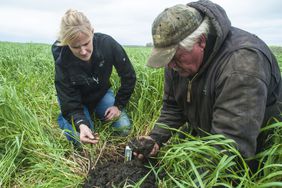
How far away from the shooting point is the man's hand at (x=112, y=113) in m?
3.47

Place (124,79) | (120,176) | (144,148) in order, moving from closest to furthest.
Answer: (120,176), (144,148), (124,79)

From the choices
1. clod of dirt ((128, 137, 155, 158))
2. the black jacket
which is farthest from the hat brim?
the black jacket

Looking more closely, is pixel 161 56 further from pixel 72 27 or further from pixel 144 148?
pixel 72 27

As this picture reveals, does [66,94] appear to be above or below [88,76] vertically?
below

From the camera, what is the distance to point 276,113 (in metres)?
2.17

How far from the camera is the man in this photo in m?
1.88

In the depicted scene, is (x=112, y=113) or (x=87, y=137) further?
(x=112, y=113)

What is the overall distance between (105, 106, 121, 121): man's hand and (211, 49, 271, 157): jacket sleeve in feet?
5.40

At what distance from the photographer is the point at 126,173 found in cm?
239

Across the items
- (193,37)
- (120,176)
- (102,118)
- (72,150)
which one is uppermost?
(193,37)

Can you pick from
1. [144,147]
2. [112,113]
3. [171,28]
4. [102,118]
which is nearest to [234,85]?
[171,28]

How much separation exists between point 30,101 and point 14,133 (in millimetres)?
799

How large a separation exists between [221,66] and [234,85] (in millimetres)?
185

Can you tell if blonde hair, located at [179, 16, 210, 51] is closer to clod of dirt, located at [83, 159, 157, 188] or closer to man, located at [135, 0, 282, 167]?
man, located at [135, 0, 282, 167]
